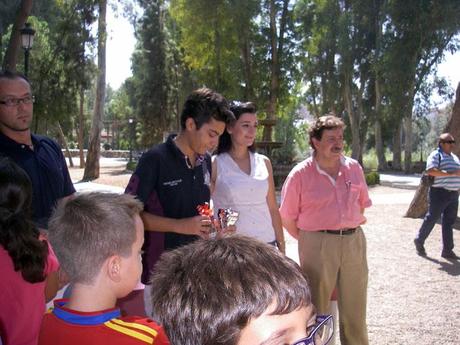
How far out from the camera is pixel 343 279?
3613 mm

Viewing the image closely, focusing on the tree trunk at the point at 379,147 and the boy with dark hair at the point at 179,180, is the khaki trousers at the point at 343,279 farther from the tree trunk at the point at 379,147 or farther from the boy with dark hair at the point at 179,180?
the tree trunk at the point at 379,147

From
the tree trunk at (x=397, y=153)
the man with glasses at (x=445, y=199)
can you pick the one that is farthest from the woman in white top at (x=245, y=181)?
the tree trunk at (x=397, y=153)

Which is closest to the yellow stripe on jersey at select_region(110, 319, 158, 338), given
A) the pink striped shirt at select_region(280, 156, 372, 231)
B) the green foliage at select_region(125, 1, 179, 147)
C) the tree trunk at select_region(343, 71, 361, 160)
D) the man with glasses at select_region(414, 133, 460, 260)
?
the pink striped shirt at select_region(280, 156, 372, 231)

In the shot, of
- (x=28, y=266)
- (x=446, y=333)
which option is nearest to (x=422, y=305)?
(x=446, y=333)

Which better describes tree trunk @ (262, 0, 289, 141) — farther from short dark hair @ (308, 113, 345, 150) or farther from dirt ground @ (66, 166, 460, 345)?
short dark hair @ (308, 113, 345, 150)

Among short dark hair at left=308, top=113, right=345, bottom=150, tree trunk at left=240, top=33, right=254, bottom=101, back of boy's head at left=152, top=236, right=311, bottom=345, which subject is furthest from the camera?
tree trunk at left=240, top=33, right=254, bottom=101

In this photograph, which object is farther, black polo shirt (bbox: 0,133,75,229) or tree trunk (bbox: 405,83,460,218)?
tree trunk (bbox: 405,83,460,218)

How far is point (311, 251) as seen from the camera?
3641 mm

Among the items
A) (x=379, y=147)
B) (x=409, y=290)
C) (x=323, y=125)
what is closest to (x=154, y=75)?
(x=379, y=147)

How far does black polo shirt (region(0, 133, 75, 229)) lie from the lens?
3.00 metres

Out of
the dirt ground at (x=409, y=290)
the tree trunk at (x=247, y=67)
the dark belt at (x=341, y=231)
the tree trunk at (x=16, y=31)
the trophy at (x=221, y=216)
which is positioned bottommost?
the dirt ground at (x=409, y=290)

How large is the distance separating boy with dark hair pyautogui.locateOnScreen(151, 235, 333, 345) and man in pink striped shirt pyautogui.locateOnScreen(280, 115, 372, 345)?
2.54 metres

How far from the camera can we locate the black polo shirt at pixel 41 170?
3000 mm

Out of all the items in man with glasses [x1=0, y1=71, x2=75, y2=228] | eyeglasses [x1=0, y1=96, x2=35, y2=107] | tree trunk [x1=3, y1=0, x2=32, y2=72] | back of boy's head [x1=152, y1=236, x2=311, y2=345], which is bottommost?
back of boy's head [x1=152, y1=236, x2=311, y2=345]
